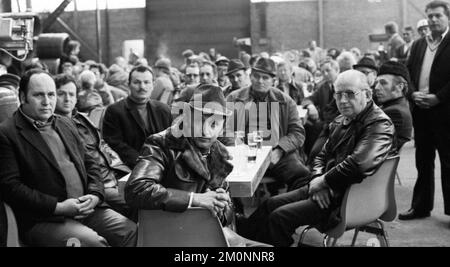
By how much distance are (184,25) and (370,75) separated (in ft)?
48.5

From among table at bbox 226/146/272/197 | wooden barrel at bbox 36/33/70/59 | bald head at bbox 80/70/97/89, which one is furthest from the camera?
wooden barrel at bbox 36/33/70/59

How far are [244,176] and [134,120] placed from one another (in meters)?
1.50

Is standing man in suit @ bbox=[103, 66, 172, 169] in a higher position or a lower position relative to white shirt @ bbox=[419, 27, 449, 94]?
lower

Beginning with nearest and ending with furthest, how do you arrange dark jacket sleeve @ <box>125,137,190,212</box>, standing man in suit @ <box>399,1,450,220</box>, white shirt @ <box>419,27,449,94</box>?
dark jacket sleeve @ <box>125,137,190,212</box>
standing man in suit @ <box>399,1,450,220</box>
white shirt @ <box>419,27,449,94</box>

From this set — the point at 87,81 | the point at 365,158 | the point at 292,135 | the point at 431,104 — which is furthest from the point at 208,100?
the point at 87,81

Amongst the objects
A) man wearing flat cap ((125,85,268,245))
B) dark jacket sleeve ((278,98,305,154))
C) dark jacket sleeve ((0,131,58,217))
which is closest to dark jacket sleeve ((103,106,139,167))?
dark jacket sleeve ((278,98,305,154))

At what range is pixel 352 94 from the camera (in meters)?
3.65

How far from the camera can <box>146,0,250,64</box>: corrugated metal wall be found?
19859 millimetres

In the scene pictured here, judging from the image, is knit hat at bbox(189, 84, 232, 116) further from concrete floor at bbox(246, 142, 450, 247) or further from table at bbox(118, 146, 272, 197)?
concrete floor at bbox(246, 142, 450, 247)

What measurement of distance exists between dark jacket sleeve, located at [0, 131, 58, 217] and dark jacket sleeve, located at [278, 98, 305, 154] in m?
2.49

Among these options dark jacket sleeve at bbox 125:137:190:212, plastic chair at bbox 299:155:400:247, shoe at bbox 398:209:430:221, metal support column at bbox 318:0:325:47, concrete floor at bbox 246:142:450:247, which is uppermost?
metal support column at bbox 318:0:325:47
